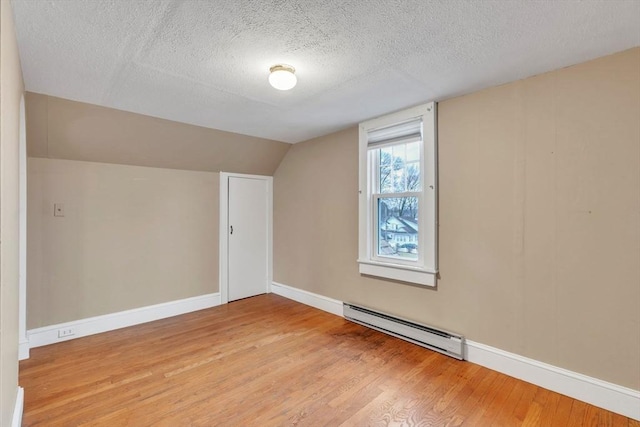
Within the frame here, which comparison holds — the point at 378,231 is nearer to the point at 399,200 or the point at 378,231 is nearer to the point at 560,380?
the point at 399,200

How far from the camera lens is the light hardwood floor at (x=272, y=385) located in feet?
6.00

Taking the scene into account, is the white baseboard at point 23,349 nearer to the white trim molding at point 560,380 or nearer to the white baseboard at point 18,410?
the white baseboard at point 18,410

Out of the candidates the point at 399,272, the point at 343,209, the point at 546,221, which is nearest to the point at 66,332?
the point at 343,209

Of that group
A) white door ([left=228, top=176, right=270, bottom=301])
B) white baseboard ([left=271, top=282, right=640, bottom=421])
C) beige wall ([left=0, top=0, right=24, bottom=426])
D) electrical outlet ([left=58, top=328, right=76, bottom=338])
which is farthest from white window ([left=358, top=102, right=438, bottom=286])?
electrical outlet ([left=58, top=328, right=76, bottom=338])

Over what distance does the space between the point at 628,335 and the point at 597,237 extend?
623 mm

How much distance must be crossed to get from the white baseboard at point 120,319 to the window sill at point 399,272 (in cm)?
220

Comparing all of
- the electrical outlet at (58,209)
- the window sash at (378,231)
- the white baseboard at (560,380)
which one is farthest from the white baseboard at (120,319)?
the white baseboard at (560,380)

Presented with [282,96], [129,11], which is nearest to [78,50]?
[129,11]

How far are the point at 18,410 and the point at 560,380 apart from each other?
3.52 meters

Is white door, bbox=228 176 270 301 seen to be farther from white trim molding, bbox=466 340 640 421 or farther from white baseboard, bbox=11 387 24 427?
white trim molding, bbox=466 340 640 421

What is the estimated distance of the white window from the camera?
271cm

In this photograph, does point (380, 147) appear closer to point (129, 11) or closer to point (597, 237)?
point (597, 237)

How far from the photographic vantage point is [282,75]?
1.99 metres

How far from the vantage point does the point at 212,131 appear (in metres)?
3.44
